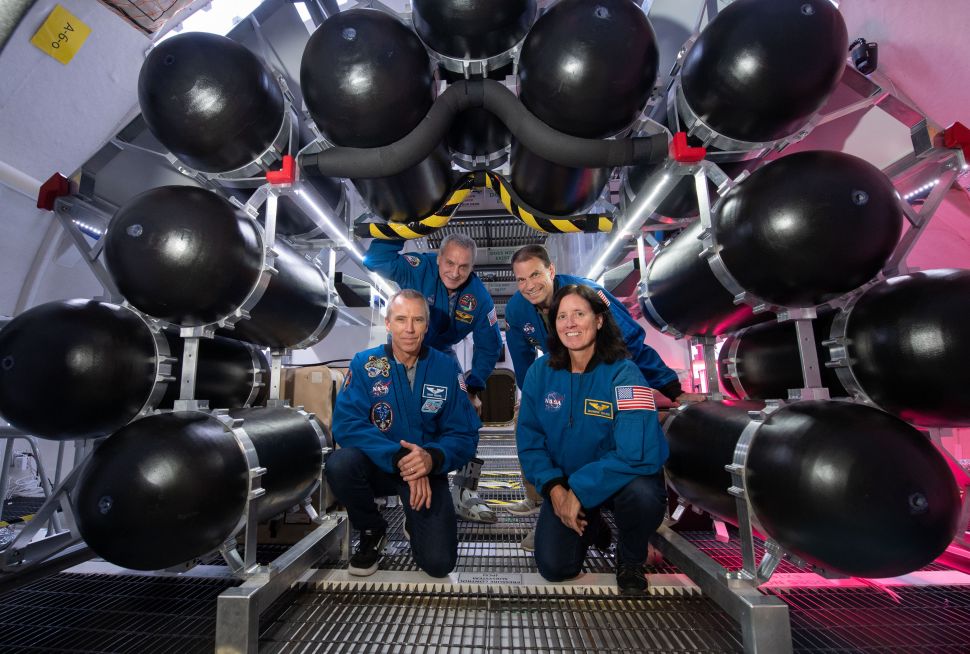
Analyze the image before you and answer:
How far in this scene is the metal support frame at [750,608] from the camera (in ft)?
4.32

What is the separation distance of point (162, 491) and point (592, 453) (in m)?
1.51

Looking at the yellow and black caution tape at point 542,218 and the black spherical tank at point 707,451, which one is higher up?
the yellow and black caution tape at point 542,218

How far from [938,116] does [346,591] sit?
398 centimetres

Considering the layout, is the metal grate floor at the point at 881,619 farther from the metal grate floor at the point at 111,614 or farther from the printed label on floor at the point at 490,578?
the metal grate floor at the point at 111,614

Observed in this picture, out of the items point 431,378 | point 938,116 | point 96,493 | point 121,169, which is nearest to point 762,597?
point 431,378

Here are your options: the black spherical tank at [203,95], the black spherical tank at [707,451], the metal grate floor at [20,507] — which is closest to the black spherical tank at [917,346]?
the black spherical tank at [707,451]

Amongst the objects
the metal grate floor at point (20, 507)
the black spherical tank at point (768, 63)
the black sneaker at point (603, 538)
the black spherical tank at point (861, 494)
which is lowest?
the metal grate floor at point (20, 507)

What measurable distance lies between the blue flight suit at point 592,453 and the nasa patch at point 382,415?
0.62 metres

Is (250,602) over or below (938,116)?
below

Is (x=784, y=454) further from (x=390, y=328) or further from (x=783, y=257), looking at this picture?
(x=390, y=328)

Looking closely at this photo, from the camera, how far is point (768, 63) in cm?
141

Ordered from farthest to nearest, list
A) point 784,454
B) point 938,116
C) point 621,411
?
point 938,116, point 621,411, point 784,454

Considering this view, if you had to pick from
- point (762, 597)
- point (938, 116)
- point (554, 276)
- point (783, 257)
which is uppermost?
point (938, 116)

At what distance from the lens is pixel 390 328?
211 centimetres
